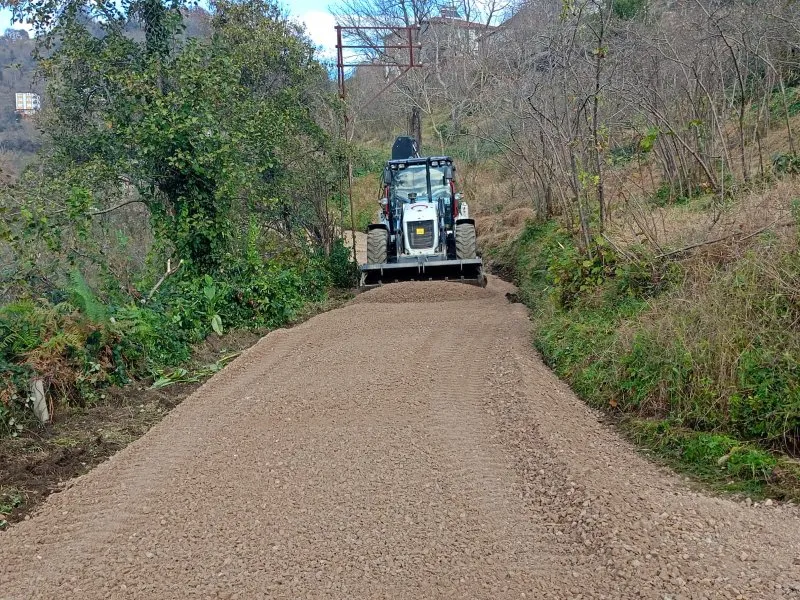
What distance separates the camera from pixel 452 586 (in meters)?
3.89

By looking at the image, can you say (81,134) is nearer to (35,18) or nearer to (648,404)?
(35,18)

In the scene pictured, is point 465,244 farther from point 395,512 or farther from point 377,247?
point 395,512

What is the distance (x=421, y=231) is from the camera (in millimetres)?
15445

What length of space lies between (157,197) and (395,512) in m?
9.08

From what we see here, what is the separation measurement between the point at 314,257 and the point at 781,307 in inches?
466

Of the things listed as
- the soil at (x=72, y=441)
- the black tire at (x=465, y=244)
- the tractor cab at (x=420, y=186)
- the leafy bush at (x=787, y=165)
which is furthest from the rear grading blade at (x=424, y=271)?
the soil at (x=72, y=441)

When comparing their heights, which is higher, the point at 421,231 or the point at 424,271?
the point at 421,231

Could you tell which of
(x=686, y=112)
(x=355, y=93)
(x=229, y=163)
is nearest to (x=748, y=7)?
(x=686, y=112)

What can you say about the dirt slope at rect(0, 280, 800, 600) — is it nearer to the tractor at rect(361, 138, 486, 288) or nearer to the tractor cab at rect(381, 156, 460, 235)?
the tractor at rect(361, 138, 486, 288)

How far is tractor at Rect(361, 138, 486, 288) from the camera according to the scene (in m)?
14.6

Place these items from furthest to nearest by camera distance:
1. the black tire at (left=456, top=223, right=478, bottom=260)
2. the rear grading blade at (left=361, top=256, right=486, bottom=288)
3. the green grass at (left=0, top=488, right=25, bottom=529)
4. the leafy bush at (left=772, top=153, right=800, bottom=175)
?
the black tire at (left=456, top=223, right=478, bottom=260), the rear grading blade at (left=361, top=256, right=486, bottom=288), the leafy bush at (left=772, top=153, right=800, bottom=175), the green grass at (left=0, top=488, right=25, bottom=529)

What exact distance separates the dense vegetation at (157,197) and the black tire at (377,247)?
1352 mm

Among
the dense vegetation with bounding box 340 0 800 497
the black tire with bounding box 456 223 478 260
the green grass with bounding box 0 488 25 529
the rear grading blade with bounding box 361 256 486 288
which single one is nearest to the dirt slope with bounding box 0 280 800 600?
the green grass with bounding box 0 488 25 529

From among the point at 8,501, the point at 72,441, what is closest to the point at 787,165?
the point at 72,441
